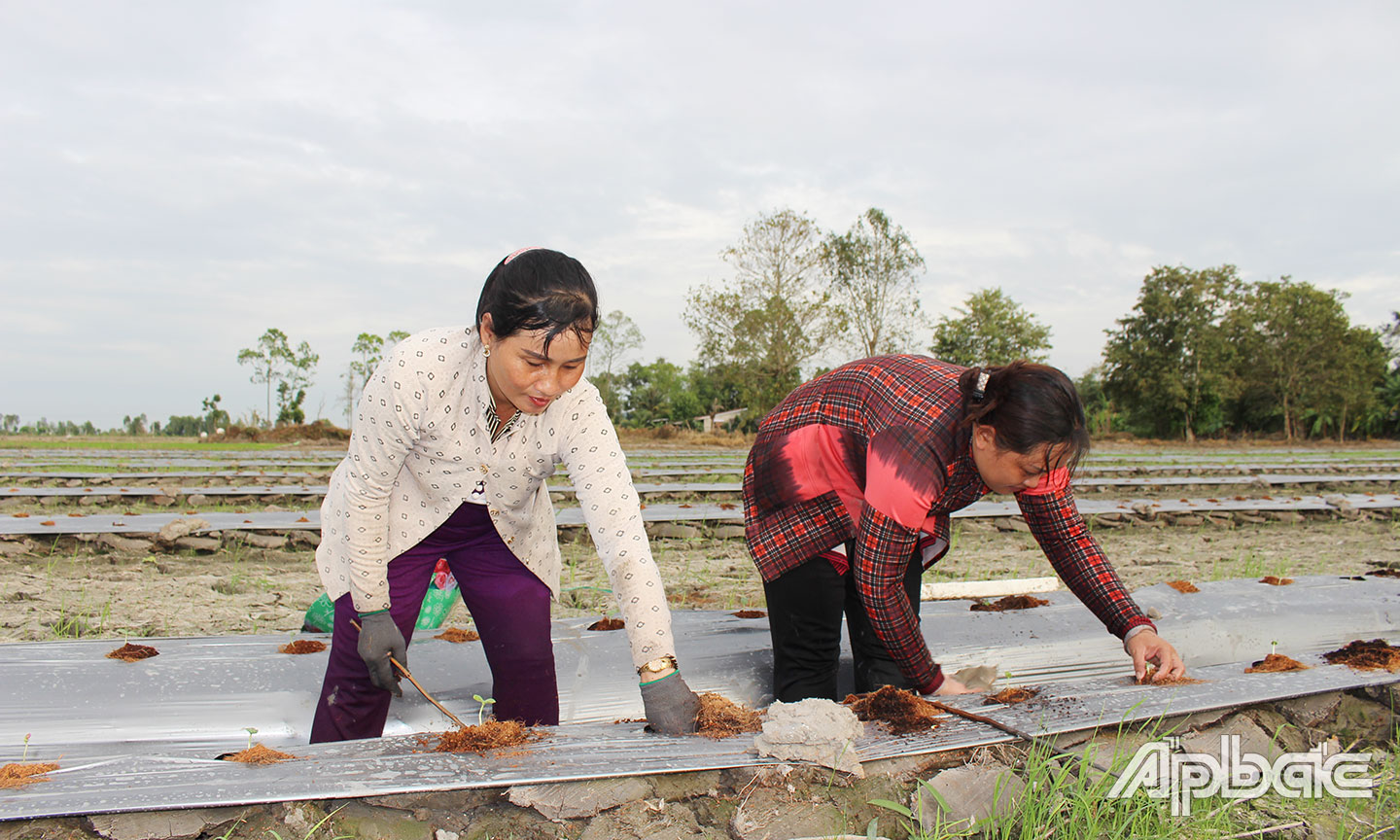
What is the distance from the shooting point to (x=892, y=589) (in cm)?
160

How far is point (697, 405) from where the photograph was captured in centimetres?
3300

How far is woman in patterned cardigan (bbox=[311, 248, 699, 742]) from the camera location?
57.3 inches

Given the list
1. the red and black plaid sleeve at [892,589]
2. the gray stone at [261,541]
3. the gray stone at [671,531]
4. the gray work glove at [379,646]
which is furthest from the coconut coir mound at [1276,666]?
the gray stone at [261,541]

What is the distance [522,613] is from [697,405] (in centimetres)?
3117

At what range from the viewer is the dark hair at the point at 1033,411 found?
1.43 metres

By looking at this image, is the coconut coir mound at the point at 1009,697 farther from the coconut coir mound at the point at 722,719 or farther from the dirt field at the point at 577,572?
the dirt field at the point at 577,572

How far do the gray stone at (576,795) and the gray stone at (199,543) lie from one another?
4415 millimetres

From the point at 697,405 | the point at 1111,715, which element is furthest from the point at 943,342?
the point at 1111,715

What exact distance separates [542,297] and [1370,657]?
1.96 metres

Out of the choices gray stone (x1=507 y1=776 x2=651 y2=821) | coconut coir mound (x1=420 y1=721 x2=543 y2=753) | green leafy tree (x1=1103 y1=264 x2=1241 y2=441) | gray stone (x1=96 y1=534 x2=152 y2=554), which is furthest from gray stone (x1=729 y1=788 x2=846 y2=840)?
green leafy tree (x1=1103 y1=264 x2=1241 y2=441)

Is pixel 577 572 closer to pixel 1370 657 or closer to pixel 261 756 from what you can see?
pixel 261 756

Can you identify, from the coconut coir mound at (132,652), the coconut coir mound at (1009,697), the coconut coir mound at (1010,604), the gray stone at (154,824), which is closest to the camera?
the gray stone at (154,824)

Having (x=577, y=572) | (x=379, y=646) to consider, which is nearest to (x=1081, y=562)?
(x=379, y=646)

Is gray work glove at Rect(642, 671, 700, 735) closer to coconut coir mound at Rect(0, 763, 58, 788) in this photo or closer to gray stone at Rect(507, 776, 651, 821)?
gray stone at Rect(507, 776, 651, 821)
